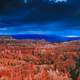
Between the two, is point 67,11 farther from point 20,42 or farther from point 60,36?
point 20,42

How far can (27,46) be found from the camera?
116 inches

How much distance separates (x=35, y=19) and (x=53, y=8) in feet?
0.94

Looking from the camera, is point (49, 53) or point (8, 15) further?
point (8, 15)

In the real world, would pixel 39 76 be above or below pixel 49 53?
below

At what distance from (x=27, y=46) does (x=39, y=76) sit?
465 millimetres

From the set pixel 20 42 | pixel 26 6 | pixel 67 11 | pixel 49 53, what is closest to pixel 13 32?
pixel 20 42

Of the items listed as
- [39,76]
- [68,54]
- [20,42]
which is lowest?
[39,76]

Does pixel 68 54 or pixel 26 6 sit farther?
pixel 26 6

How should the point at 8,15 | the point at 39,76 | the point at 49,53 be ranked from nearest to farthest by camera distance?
the point at 39,76 < the point at 49,53 < the point at 8,15

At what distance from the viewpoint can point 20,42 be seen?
9.91 ft

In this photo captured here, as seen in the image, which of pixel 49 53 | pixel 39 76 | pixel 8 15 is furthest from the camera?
pixel 8 15

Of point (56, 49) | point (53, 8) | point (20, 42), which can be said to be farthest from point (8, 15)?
point (56, 49)

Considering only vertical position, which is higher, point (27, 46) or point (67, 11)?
point (67, 11)

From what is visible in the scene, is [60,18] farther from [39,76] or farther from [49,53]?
[39,76]
